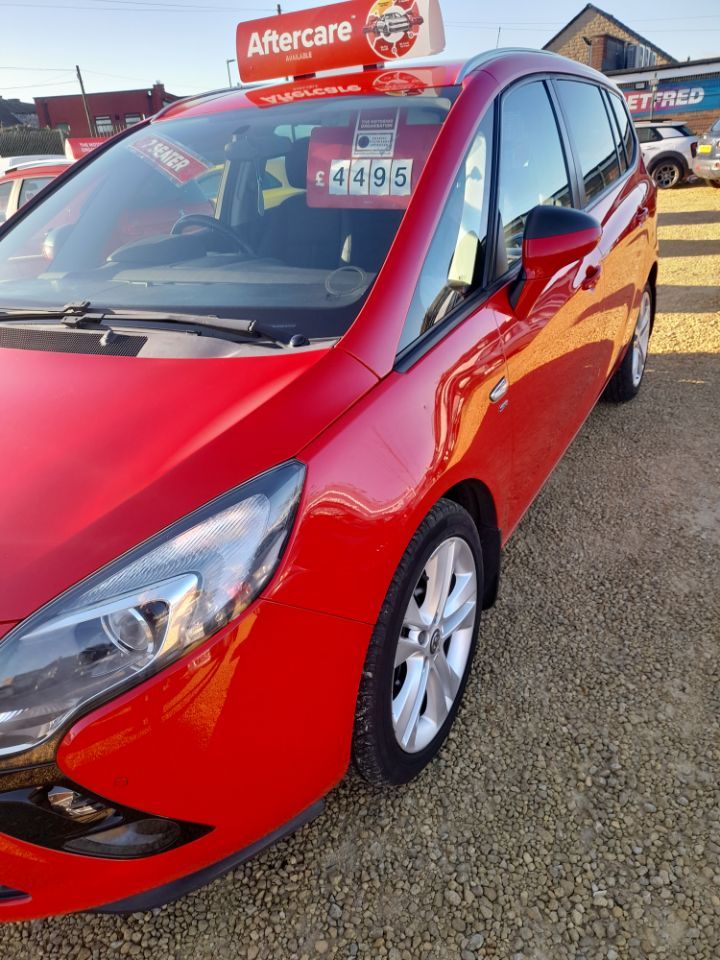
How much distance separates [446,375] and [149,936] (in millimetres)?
1424

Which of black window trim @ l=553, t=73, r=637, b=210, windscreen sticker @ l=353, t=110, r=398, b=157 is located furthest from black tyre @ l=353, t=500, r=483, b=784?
black window trim @ l=553, t=73, r=637, b=210

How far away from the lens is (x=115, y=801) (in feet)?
3.76

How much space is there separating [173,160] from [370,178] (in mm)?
808

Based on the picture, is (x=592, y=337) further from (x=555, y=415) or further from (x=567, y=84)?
(x=567, y=84)

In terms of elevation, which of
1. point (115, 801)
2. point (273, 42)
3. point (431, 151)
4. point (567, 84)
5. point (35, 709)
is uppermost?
point (273, 42)

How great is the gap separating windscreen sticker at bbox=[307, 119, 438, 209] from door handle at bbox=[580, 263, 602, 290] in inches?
37.7

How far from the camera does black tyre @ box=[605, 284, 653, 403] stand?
3.93 meters

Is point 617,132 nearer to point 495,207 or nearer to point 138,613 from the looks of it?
point 495,207

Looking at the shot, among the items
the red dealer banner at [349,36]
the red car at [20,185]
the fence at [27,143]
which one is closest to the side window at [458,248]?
the red dealer banner at [349,36]

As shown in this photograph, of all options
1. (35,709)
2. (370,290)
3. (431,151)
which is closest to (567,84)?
(431,151)

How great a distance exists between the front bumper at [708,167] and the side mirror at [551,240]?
46.7ft

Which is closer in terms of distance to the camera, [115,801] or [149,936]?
[115,801]

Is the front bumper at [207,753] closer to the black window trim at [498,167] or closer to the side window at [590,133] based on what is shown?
the black window trim at [498,167]

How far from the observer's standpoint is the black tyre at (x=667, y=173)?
1593 cm
